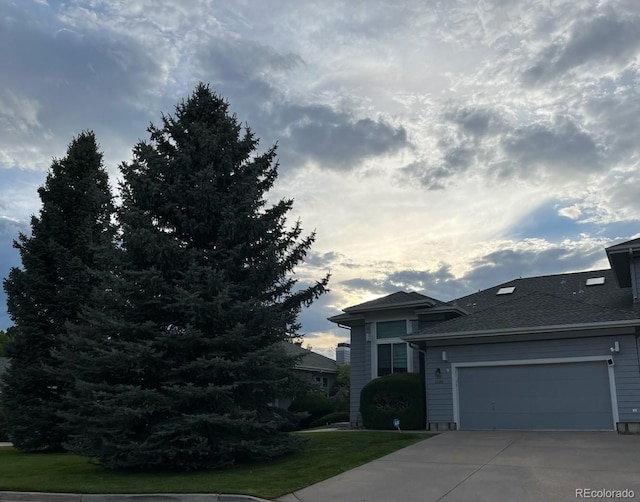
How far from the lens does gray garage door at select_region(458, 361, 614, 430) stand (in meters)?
14.8

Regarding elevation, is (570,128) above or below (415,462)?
above

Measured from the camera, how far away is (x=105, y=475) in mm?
10500

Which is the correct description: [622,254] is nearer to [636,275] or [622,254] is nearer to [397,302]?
[636,275]

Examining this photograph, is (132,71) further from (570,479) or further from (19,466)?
(570,479)

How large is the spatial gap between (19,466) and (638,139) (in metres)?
18.3

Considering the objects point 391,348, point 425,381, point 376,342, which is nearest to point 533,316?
point 425,381

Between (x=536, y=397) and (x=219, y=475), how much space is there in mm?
9768

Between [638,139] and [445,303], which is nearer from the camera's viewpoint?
[638,139]

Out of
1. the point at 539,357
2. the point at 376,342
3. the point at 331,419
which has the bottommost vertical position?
the point at 331,419

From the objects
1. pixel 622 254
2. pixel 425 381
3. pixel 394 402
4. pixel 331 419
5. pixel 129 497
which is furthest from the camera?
pixel 331 419

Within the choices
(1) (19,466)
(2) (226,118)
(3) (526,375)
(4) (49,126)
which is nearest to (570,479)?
(3) (526,375)

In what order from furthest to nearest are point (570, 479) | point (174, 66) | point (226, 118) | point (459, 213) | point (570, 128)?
1. point (459, 213)
2. point (570, 128)
3. point (174, 66)
4. point (226, 118)
5. point (570, 479)

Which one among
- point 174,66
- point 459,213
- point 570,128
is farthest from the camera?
point 459,213

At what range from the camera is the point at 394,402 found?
18125 millimetres
